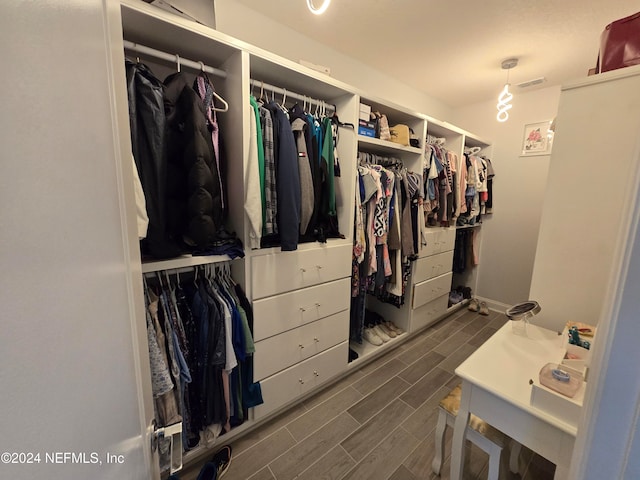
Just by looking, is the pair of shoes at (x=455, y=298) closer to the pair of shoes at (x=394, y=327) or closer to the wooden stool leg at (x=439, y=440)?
the pair of shoes at (x=394, y=327)

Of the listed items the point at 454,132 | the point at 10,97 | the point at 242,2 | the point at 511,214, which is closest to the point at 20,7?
the point at 10,97

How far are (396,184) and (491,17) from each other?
1.18 m

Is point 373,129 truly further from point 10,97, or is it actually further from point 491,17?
point 10,97

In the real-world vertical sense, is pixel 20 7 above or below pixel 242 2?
below

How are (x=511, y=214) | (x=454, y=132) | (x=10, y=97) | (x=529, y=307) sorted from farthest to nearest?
1. (x=511, y=214)
2. (x=454, y=132)
3. (x=529, y=307)
4. (x=10, y=97)

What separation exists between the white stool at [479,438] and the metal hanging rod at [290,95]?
1.87m

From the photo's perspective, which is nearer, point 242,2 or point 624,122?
point 624,122

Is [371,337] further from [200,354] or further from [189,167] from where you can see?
[189,167]

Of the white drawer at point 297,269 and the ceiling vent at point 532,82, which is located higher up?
the ceiling vent at point 532,82

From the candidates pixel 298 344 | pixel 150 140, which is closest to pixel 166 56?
pixel 150 140

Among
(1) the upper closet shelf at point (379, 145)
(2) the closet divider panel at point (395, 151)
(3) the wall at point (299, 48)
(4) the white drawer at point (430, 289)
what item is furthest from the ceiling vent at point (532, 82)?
(4) the white drawer at point (430, 289)

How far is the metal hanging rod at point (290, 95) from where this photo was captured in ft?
4.62

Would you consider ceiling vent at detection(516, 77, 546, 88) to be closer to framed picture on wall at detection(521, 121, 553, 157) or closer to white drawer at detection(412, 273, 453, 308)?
framed picture on wall at detection(521, 121, 553, 157)

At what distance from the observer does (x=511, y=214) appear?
3070 mm
